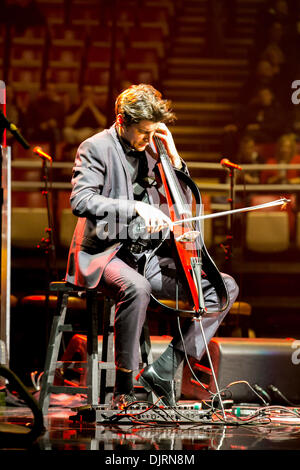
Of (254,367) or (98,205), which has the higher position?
(98,205)

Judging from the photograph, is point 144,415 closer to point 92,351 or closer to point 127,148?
point 92,351

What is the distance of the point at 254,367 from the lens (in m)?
3.44

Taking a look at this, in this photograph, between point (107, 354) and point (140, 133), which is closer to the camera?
point (140, 133)

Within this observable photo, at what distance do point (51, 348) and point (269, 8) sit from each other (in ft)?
14.5

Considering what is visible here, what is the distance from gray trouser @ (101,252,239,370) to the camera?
2.63m

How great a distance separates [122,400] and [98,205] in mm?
783

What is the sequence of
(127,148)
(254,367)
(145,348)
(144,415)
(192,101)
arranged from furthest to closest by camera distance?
(192,101) → (254,367) → (145,348) → (127,148) → (144,415)

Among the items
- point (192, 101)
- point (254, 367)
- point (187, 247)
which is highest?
point (192, 101)

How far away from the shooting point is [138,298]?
8.66 feet

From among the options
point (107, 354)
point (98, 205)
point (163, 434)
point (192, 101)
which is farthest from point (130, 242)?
point (192, 101)

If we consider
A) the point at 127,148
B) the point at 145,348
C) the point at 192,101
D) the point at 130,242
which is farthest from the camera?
the point at 192,101

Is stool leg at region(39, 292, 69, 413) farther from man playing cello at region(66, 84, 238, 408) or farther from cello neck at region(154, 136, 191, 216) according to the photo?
cello neck at region(154, 136, 191, 216)

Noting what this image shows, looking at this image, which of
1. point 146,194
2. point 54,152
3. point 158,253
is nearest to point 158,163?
point 146,194

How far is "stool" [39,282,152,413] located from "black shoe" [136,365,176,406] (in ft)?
0.67
